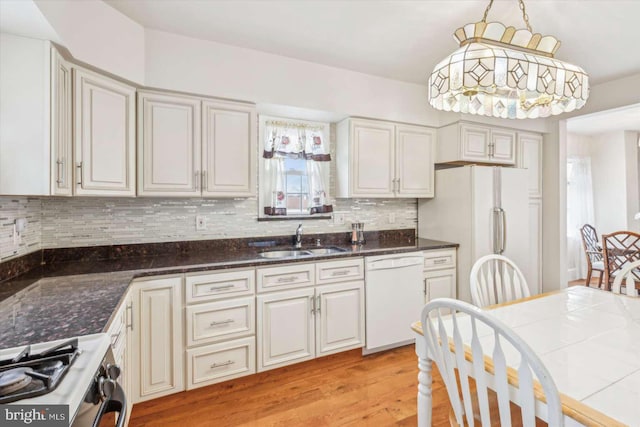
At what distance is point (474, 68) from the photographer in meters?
1.28

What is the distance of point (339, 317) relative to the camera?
7.98 ft

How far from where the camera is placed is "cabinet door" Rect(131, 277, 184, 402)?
1.82 meters

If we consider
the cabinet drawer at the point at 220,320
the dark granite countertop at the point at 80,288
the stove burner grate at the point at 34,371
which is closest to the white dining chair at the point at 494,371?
the stove burner grate at the point at 34,371

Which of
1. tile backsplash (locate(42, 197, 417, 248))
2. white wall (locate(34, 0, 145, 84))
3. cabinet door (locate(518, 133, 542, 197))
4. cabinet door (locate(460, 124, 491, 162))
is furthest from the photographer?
cabinet door (locate(518, 133, 542, 197))

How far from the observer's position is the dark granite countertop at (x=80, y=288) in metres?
1.07

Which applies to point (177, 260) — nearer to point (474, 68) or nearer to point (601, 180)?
point (474, 68)

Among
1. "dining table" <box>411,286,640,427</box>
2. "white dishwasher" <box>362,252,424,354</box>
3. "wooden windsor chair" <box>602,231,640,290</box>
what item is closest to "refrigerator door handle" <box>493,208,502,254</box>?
"white dishwasher" <box>362,252,424,354</box>

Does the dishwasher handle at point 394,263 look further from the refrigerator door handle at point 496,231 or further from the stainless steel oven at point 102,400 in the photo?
the stainless steel oven at point 102,400

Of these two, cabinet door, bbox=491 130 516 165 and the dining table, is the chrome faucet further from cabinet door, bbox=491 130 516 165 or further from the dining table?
cabinet door, bbox=491 130 516 165

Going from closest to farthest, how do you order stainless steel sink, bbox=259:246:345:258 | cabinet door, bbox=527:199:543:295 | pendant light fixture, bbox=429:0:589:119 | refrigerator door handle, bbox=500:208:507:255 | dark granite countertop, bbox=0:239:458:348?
1. dark granite countertop, bbox=0:239:458:348
2. pendant light fixture, bbox=429:0:589:119
3. stainless steel sink, bbox=259:246:345:258
4. refrigerator door handle, bbox=500:208:507:255
5. cabinet door, bbox=527:199:543:295

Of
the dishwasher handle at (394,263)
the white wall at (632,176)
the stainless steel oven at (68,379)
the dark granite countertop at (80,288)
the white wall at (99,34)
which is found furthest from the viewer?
the white wall at (632,176)

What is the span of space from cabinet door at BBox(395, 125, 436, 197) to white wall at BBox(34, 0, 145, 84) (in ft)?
7.25

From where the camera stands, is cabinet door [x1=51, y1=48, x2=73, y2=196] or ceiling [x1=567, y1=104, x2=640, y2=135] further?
ceiling [x1=567, y1=104, x2=640, y2=135]

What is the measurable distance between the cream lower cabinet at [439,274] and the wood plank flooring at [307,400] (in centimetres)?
68
